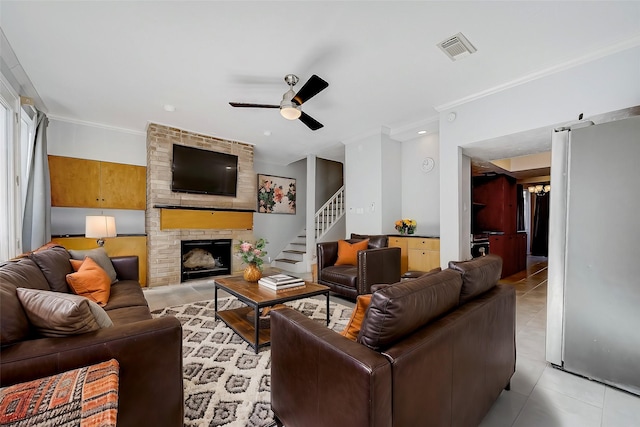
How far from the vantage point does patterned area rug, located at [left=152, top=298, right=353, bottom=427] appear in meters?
1.51

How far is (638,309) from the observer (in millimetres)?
1779

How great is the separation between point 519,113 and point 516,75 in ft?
1.38

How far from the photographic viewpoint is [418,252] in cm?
440

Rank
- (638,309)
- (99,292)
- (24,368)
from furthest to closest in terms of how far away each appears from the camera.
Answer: (99,292) → (638,309) → (24,368)

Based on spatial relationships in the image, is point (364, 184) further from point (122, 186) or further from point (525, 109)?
point (122, 186)

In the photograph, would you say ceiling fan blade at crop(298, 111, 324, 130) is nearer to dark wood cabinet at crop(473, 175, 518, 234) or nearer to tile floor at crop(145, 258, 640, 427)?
tile floor at crop(145, 258, 640, 427)

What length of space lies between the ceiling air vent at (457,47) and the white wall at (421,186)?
2.36m

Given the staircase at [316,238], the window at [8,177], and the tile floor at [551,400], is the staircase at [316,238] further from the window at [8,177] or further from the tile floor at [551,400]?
the window at [8,177]

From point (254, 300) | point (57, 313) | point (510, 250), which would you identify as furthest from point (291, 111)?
point (510, 250)

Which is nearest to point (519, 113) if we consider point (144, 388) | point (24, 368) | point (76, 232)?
point (144, 388)

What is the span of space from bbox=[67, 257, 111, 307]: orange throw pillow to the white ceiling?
2.06m

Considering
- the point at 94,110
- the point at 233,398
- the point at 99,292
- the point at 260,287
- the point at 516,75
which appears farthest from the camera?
the point at 94,110

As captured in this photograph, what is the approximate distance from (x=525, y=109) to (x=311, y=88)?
Answer: 2489 millimetres

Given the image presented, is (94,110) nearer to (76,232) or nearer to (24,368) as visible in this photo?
(76,232)
